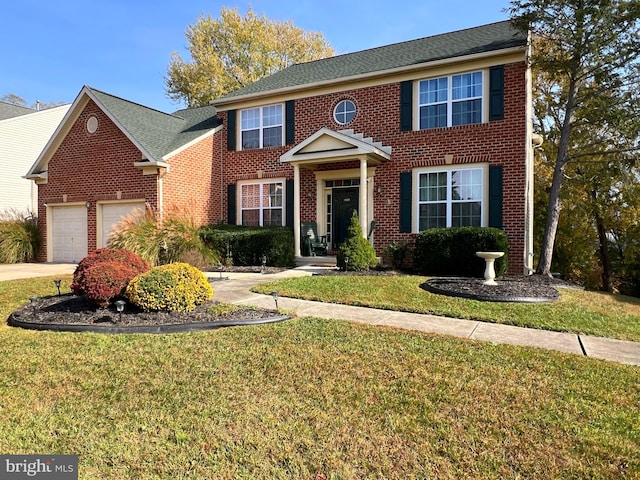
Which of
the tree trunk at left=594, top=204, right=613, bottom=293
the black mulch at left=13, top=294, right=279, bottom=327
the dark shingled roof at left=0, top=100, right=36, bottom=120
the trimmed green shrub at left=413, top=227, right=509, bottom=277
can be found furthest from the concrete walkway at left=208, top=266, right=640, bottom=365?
the dark shingled roof at left=0, top=100, right=36, bottom=120

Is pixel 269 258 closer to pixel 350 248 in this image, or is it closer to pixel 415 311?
pixel 350 248

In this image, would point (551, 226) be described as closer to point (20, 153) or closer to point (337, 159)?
point (337, 159)

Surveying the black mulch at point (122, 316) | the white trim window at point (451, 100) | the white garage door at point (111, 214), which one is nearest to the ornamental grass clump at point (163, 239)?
the white garage door at point (111, 214)

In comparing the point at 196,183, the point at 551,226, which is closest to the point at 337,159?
the point at 196,183

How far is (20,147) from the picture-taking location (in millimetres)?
19906

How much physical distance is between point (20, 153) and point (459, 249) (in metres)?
21.5

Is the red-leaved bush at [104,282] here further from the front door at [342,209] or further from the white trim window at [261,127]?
the white trim window at [261,127]

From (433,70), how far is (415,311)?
835cm

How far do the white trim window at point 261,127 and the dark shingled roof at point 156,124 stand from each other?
4.53ft

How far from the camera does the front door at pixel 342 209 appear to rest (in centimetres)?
1322

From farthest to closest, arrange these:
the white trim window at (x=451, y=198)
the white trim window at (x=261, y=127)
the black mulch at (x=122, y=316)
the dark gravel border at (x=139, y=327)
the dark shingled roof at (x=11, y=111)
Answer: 1. the dark shingled roof at (x=11, y=111)
2. the white trim window at (x=261, y=127)
3. the white trim window at (x=451, y=198)
4. the black mulch at (x=122, y=316)
5. the dark gravel border at (x=139, y=327)

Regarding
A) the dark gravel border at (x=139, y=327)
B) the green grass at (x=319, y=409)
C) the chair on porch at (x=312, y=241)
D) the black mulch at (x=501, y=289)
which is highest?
the chair on porch at (x=312, y=241)

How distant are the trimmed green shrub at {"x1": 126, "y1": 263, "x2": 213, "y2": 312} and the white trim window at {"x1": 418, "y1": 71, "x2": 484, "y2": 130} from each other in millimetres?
8784

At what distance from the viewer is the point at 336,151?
11.8 m
